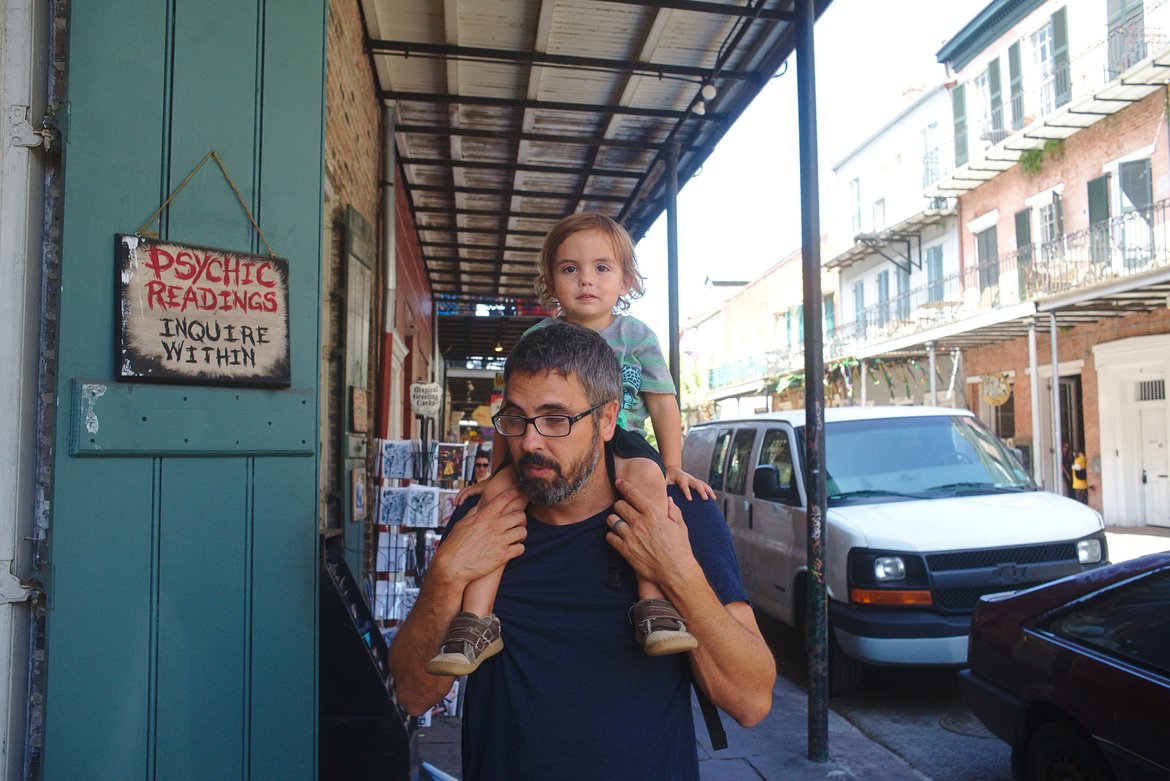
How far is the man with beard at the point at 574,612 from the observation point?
192cm

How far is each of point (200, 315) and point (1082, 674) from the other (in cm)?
390

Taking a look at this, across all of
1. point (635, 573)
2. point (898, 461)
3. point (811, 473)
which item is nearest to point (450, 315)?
point (898, 461)

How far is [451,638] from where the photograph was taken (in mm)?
1909

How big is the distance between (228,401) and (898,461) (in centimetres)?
556

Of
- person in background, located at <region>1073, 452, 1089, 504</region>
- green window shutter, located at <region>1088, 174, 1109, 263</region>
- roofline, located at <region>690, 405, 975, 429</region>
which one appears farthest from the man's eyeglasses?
person in background, located at <region>1073, 452, 1089, 504</region>

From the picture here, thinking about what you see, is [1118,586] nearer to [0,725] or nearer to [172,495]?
[172,495]

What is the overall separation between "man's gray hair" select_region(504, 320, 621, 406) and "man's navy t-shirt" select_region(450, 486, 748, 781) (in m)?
0.30

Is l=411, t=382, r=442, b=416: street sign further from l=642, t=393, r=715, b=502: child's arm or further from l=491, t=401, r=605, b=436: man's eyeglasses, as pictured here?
l=491, t=401, r=605, b=436: man's eyeglasses

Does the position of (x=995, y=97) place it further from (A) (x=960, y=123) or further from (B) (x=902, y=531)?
(B) (x=902, y=531)

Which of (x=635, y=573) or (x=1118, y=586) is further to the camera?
(x=1118, y=586)

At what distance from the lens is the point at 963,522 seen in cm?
618

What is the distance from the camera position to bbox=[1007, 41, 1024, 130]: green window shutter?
22984 mm

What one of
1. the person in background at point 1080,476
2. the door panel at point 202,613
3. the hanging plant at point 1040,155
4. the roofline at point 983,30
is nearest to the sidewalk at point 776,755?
the door panel at point 202,613

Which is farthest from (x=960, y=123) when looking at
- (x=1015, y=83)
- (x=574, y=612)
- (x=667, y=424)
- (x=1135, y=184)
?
(x=574, y=612)
